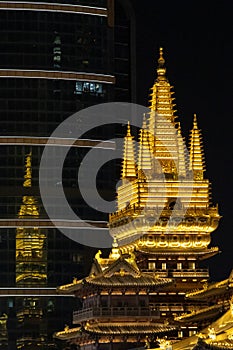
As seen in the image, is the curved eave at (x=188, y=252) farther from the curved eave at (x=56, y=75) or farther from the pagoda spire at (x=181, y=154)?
the curved eave at (x=56, y=75)

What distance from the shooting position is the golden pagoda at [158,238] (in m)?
91.4

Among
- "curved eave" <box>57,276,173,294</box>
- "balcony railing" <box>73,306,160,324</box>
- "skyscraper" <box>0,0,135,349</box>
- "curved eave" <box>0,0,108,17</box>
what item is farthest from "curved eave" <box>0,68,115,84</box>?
"balcony railing" <box>73,306,160,324</box>

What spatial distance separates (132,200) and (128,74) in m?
57.5

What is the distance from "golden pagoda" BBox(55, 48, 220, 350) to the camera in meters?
91.4

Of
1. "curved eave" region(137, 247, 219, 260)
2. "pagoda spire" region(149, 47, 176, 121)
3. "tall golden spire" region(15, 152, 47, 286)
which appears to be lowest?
"curved eave" region(137, 247, 219, 260)

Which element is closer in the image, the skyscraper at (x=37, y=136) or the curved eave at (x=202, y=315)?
the curved eave at (x=202, y=315)

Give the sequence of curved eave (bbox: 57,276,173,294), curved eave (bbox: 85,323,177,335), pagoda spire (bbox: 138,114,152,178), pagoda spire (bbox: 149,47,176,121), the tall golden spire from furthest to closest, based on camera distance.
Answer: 1. the tall golden spire
2. pagoda spire (bbox: 149,47,176,121)
3. pagoda spire (bbox: 138,114,152,178)
4. curved eave (bbox: 57,276,173,294)
5. curved eave (bbox: 85,323,177,335)

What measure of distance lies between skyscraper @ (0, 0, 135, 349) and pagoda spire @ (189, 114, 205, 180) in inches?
1491

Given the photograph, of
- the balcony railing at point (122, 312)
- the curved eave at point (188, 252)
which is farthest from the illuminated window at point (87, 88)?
the balcony railing at point (122, 312)

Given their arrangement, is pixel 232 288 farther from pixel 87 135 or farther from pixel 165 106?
pixel 87 135

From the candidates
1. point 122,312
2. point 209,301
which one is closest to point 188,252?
point 209,301

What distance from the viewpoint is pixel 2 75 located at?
138m

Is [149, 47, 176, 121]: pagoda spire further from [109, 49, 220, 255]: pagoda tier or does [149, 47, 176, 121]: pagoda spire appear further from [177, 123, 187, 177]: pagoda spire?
[177, 123, 187, 177]: pagoda spire

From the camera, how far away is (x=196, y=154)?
3976 inches
